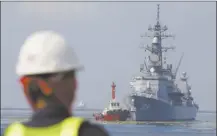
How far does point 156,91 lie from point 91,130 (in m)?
52.8

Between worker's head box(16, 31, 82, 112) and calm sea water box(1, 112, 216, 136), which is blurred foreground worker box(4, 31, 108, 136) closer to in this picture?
worker's head box(16, 31, 82, 112)

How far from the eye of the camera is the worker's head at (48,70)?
5.01ft

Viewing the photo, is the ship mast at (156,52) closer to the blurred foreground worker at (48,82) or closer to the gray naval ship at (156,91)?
the gray naval ship at (156,91)

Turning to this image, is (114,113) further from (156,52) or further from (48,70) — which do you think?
(48,70)

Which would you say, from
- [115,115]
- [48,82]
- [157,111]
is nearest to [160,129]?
[157,111]

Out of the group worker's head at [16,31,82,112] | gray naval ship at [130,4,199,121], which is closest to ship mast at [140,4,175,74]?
gray naval ship at [130,4,199,121]

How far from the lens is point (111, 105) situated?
164ft

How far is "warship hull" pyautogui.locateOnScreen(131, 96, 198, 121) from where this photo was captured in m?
51.8

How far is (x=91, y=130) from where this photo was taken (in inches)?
58.6

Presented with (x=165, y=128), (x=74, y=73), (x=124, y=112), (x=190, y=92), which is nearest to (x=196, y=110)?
(x=190, y=92)

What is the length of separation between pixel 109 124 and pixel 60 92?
4844 cm

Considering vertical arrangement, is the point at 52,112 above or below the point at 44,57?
below

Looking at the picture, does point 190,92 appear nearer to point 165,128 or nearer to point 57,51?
point 165,128

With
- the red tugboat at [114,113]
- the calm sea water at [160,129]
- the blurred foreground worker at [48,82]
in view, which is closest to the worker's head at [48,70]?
the blurred foreground worker at [48,82]
